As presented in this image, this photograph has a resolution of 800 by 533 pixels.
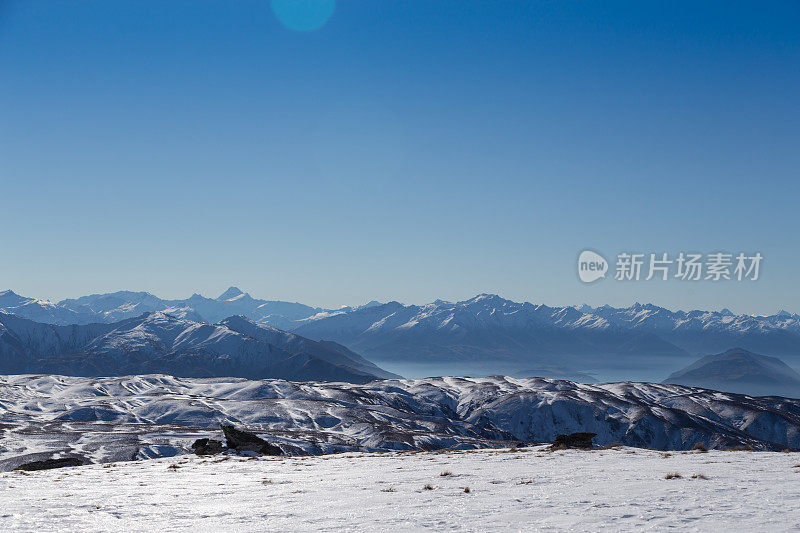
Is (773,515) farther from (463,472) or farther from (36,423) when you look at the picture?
(36,423)

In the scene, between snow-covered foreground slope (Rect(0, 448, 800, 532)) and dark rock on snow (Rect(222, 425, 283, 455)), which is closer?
snow-covered foreground slope (Rect(0, 448, 800, 532))

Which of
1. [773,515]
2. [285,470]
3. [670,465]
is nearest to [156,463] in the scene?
[285,470]

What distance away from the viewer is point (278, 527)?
→ 16797 millimetres

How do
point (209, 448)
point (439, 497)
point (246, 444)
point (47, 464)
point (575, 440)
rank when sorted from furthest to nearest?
point (246, 444)
point (209, 448)
point (47, 464)
point (575, 440)
point (439, 497)

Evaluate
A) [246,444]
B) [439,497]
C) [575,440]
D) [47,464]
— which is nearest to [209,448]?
[246,444]

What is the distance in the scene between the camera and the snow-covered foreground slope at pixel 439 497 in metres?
16.1

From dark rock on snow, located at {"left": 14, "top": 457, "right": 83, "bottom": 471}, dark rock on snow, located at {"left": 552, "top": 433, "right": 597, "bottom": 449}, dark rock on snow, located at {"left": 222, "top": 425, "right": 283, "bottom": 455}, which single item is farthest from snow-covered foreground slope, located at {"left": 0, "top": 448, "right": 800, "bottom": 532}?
dark rock on snow, located at {"left": 222, "top": 425, "right": 283, "bottom": 455}

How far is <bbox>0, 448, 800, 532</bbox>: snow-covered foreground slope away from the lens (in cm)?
1609

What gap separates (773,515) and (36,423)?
19520 centimetres

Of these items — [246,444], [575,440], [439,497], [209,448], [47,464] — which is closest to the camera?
[439,497]

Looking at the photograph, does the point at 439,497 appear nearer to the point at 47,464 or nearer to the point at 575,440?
the point at 575,440

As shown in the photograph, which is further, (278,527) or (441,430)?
(441,430)

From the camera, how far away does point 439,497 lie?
20578mm

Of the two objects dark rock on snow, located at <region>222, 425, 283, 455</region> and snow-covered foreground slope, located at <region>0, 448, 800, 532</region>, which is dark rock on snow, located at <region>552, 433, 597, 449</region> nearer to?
snow-covered foreground slope, located at <region>0, 448, 800, 532</region>
